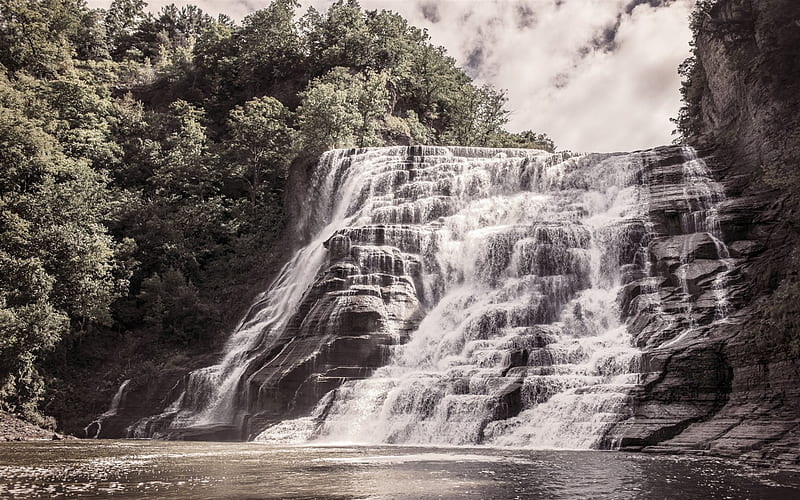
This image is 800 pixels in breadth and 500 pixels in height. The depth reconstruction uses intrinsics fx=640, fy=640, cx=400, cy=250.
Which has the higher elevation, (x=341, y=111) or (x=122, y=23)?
(x=122, y=23)

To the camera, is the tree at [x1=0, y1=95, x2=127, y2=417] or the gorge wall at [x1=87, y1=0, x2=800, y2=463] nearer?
the gorge wall at [x1=87, y1=0, x2=800, y2=463]

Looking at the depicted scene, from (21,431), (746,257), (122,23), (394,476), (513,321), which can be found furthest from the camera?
(122,23)

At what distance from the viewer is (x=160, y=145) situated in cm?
5175

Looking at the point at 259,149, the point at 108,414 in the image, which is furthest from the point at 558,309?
the point at 259,149

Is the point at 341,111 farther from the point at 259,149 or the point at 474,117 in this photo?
the point at 474,117

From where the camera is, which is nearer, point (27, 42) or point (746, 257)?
point (746, 257)

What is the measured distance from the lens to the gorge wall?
18922 millimetres

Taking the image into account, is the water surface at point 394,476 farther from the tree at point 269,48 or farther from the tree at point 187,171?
the tree at point 269,48

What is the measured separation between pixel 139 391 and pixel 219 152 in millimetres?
24442

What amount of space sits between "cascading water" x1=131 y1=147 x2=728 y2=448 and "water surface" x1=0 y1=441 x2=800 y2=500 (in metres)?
4.69

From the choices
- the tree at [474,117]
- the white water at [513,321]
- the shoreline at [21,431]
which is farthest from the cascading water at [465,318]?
the tree at [474,117]

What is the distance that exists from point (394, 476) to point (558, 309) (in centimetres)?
1714

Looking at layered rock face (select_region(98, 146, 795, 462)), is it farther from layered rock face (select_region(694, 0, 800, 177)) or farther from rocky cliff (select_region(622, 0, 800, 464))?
layered rock face (select_region(694, 0, 800, 177))

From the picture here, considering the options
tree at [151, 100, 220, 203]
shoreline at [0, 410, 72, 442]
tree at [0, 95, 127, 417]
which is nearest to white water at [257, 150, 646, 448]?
shoreline at [0, 410, 72, 442]
